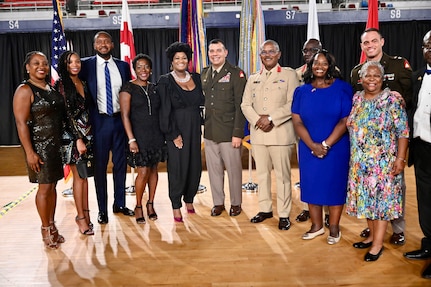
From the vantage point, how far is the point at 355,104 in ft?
9.87

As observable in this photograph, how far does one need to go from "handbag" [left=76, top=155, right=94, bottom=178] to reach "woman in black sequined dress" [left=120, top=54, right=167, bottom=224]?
0.39m

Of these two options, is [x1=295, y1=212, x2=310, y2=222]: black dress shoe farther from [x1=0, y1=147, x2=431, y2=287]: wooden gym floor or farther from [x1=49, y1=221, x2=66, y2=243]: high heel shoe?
[x1=49, y1=221, x2=66, y2=243]: high heel shoe

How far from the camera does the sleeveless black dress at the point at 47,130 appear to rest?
3.17 m

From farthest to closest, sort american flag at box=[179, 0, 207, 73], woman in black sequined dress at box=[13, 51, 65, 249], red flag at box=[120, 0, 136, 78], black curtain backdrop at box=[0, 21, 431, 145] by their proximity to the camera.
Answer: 1. black curtain backdrop at box=[0, 21, 431, 145]
2. red flag at box=[120, 0, 136, 78]
3. american flag at box=[179, 0, 207, 73]
4. woman in black sequined dress at box=[13, 51, 65, 249]

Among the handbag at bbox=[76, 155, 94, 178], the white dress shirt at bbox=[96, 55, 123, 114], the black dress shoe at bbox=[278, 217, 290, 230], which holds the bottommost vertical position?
the black dress shoe at bbox=[278, 217, 290, 230]

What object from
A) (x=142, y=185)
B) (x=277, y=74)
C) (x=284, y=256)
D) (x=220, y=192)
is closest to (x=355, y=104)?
(x=277, y=74)

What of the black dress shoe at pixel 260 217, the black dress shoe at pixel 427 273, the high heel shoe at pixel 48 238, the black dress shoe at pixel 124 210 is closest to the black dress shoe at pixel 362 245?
the black dress shoe at pixel 427 273

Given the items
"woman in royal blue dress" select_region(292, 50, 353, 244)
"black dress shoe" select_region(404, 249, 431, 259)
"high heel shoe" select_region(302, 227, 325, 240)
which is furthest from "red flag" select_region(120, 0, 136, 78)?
"black dress shoe" select_region(404, 249, 431, 259)

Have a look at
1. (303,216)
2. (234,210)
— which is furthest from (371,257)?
(234,210)

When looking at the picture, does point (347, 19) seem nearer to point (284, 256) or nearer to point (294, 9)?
point (294, 9)

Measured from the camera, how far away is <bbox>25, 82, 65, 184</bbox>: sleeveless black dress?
3.17m

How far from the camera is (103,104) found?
391cm

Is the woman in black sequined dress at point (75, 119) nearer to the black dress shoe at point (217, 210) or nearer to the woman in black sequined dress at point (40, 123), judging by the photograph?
the woman in black sequined dress at point (40, 123)

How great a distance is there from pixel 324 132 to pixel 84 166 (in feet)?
6.23
